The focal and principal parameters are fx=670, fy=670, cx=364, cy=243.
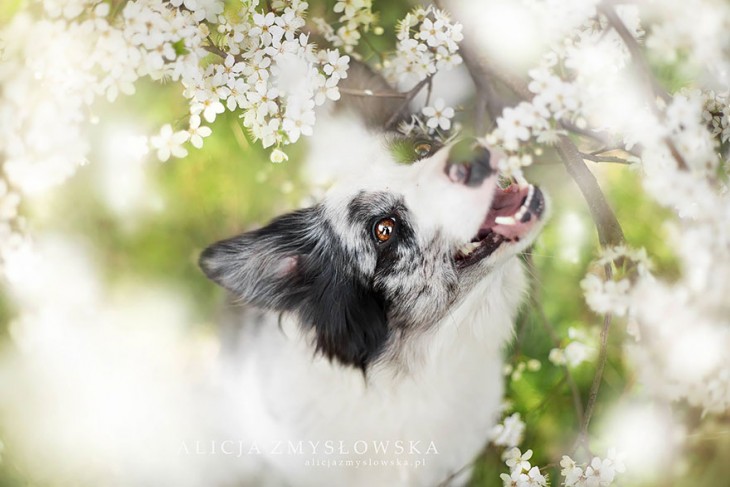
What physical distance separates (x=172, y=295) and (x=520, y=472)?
0.42 meters

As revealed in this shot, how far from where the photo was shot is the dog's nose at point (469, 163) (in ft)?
2.15

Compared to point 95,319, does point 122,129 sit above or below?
above

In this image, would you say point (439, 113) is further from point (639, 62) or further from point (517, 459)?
point (517, 459)

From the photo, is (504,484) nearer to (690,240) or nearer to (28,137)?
(690,240)

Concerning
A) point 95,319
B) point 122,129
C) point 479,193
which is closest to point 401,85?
point 479,193

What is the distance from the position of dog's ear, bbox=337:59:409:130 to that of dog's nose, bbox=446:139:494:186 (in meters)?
0.07

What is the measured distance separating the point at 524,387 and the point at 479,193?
0.70ft

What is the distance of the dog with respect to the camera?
701mm

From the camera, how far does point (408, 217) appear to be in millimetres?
813

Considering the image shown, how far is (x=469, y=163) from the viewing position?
671 millimetres

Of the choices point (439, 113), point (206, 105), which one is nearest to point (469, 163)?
point (439, 113)

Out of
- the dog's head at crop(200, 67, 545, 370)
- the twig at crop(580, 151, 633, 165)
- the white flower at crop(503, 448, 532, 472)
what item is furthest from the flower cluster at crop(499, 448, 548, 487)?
the twig at crop(580, 151, 633, 165)

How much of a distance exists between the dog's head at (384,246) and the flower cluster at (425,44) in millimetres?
80

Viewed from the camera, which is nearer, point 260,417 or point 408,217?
point 260,417
